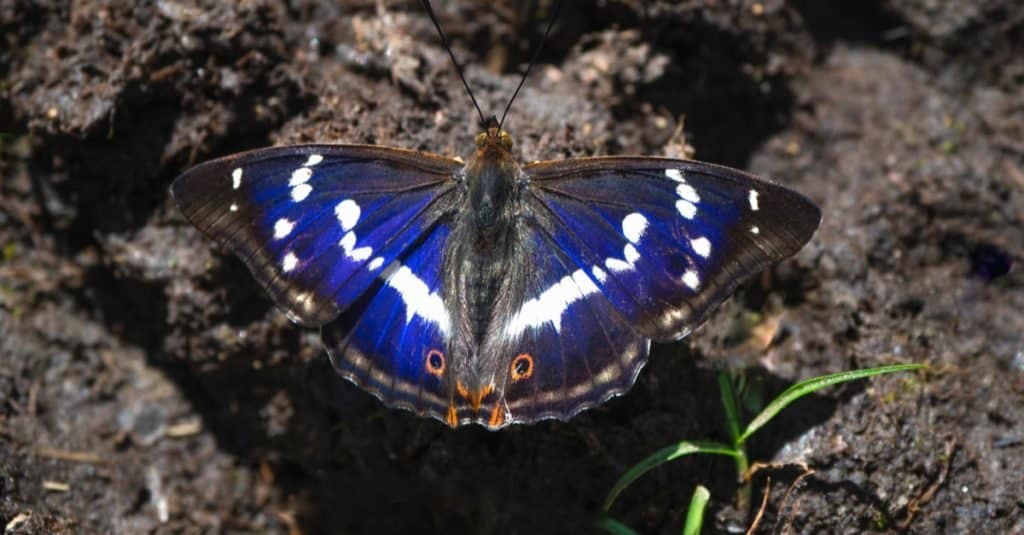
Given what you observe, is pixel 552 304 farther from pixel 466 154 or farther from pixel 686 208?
pixel 466 154

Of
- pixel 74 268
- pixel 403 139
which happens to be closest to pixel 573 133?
pixel 403 139

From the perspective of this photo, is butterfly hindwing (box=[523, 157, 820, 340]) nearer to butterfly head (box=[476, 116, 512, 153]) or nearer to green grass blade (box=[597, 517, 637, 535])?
butterfly head (box=[476, 116, 512, 153])

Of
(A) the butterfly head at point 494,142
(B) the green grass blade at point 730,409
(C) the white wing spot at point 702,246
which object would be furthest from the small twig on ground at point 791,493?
(A) the butterfly head at point 494,142

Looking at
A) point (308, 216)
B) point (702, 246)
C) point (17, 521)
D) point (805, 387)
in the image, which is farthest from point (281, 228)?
point (805, 387)

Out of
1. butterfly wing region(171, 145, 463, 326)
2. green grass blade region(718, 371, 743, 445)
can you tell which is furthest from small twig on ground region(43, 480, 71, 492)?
green grass blade region(718, 371, 743, 445)

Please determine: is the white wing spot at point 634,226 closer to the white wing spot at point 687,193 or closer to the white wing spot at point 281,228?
the white wing spot at point 687,193

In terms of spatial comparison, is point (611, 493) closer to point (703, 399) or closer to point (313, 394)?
point (703, 399)
